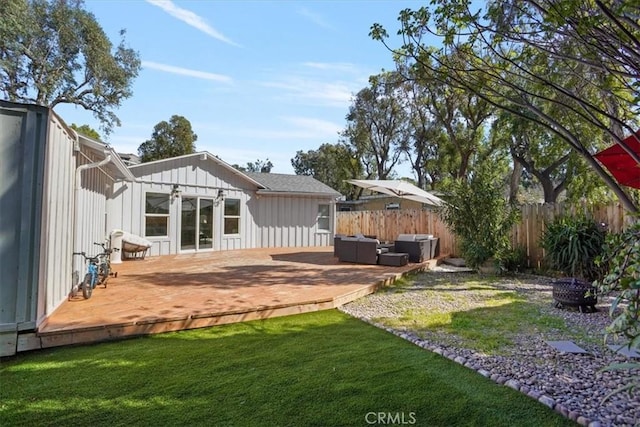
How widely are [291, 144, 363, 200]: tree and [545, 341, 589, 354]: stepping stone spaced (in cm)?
1957

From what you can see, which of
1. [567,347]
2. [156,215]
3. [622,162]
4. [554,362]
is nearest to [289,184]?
[156,215]

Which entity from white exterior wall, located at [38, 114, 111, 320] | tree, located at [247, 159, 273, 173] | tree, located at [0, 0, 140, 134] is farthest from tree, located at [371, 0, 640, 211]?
tree, located at [247, 159, 273, 173]

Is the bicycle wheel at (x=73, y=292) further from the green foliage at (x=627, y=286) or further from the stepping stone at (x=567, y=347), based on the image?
the stepping stone at (x=567, y=347)

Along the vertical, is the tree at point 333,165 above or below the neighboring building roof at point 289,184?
above

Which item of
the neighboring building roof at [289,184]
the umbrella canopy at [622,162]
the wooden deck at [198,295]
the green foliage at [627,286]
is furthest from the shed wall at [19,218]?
the neighboring building roof at [289,184]

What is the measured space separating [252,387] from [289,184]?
12859mm

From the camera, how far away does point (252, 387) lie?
9.60 ft

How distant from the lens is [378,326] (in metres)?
4.71

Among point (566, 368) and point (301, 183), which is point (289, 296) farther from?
point (301, 183)

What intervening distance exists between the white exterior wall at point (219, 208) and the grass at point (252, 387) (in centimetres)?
721

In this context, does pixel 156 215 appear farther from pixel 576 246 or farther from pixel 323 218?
pixel 576 246

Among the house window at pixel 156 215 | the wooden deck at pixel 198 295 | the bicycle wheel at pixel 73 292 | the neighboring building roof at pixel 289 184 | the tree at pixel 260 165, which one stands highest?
the tree at pixel 260 165

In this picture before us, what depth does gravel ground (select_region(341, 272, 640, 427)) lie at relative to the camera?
260 cm

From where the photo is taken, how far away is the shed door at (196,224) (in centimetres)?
1209
